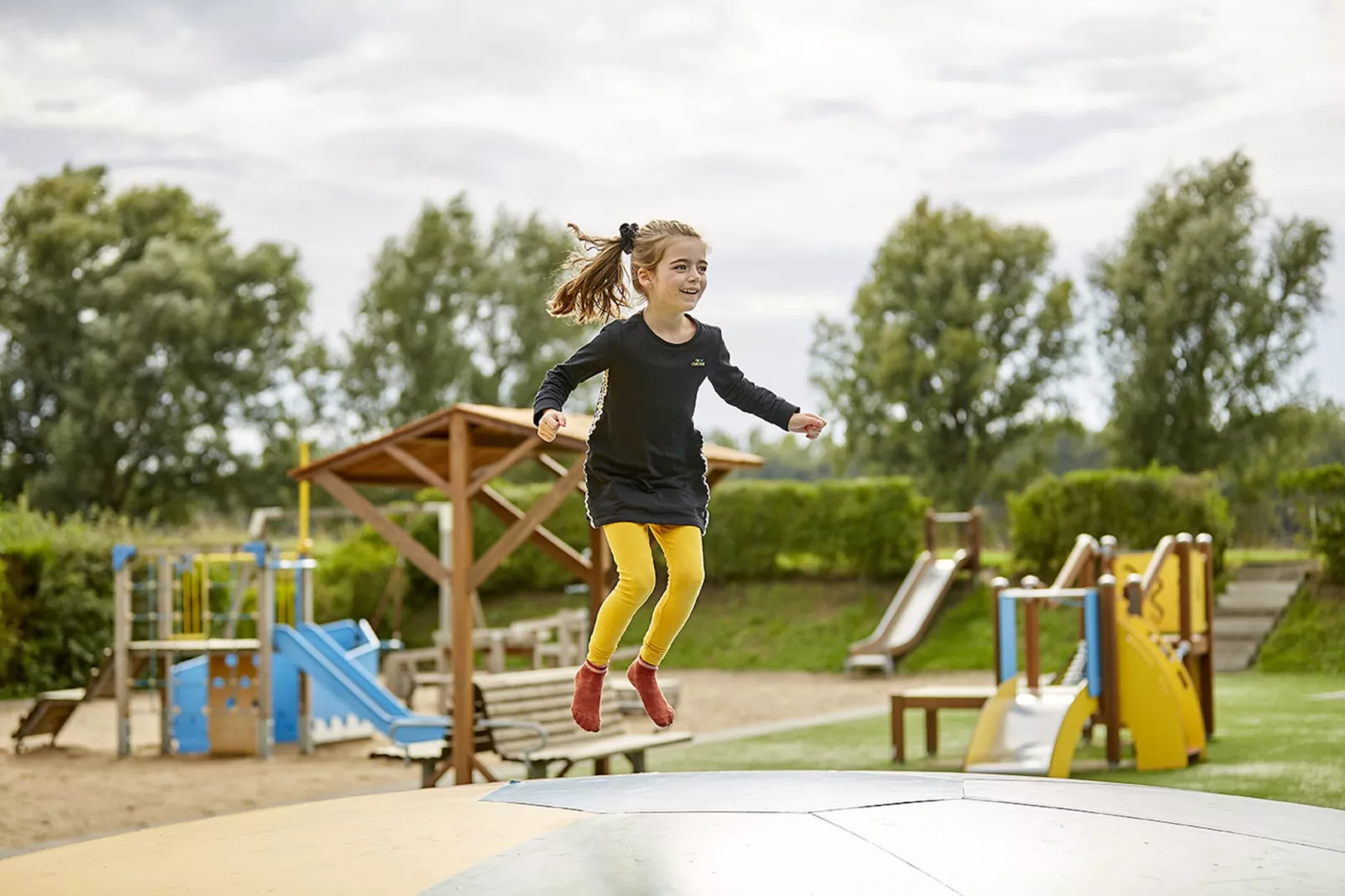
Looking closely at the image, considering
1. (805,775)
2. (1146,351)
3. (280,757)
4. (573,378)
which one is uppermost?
(1146,351)

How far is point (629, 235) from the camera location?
→ 372 centimetres

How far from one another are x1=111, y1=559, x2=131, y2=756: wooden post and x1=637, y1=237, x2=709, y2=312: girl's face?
36.2 ft

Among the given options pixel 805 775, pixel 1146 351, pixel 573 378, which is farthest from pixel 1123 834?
pixel 1146 351

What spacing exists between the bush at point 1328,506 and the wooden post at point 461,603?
13.3 metres

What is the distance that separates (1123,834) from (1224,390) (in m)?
29.7

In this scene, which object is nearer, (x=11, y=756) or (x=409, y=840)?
(x=409, y=840)

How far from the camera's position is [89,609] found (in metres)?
19.4

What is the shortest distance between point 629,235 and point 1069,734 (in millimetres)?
6637

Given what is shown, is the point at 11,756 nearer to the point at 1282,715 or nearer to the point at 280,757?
the point at 280,757

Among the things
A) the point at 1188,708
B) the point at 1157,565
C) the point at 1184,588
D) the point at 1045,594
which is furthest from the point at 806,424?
the point at 1184,588

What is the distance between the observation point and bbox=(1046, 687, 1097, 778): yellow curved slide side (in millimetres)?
9070

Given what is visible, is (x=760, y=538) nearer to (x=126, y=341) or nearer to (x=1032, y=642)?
(x=1032, y=642)

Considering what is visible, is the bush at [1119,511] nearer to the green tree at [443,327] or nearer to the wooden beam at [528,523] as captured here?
the wooden beam at [528,523]

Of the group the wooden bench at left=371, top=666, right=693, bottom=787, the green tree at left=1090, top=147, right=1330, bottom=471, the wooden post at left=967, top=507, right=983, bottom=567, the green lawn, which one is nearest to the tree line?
the green tree at left=1090, top=147, right=1330, bottom=471
